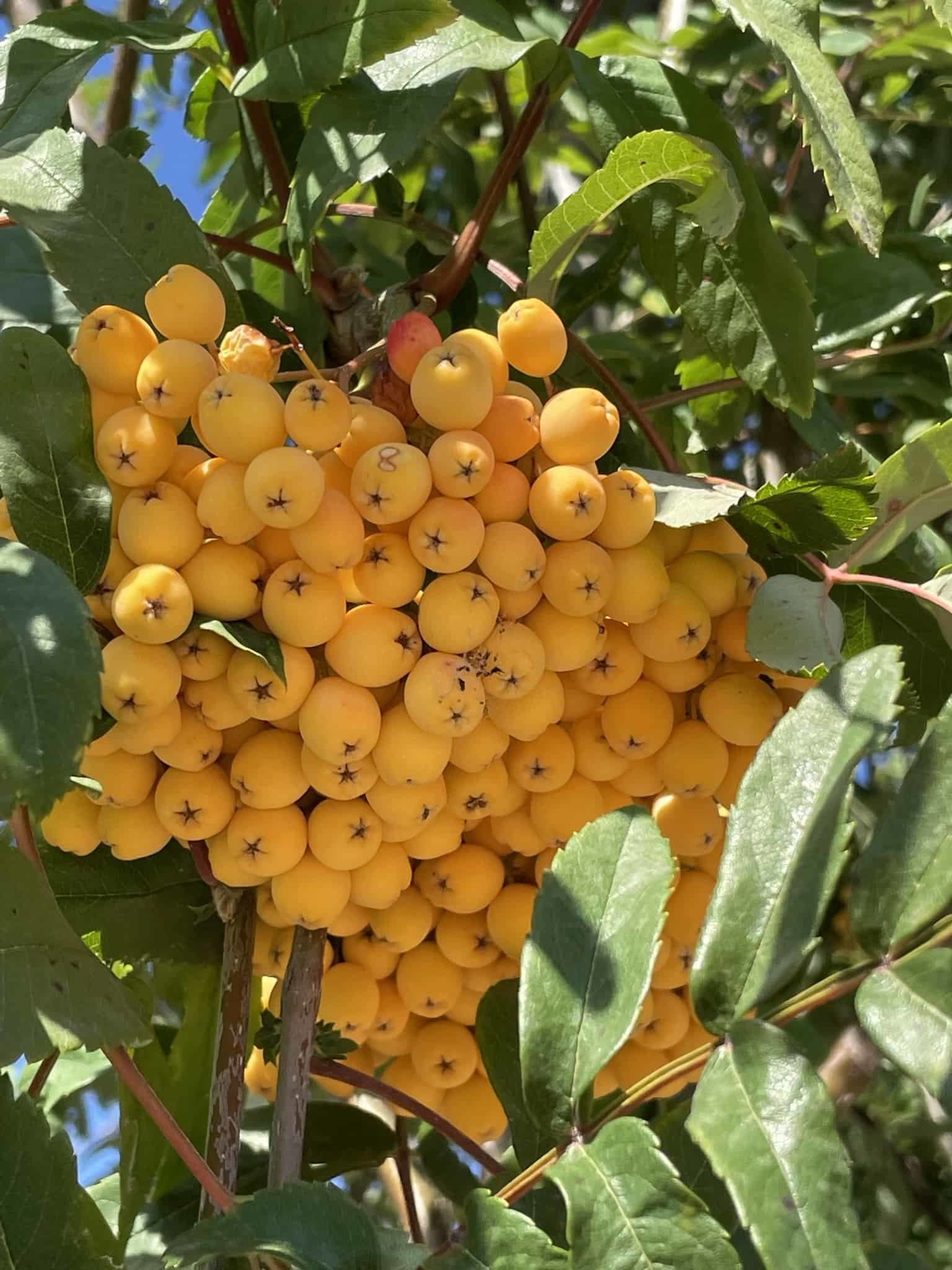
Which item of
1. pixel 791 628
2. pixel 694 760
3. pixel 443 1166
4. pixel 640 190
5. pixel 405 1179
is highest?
pixel 640 190

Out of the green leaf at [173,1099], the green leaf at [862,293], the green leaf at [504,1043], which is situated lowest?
the green leaf at [173,1099]

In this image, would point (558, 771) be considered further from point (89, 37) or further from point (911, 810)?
point (89, 37)

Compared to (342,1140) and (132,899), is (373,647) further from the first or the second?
(342,1140)

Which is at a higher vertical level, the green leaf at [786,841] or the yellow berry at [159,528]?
the yellow berry at [159,528]

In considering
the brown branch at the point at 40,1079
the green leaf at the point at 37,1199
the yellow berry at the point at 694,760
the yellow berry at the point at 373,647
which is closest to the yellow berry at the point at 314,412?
the yellow berry at the point at 373,647

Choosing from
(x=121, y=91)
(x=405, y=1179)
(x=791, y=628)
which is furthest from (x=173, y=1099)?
(x=121, y=91)

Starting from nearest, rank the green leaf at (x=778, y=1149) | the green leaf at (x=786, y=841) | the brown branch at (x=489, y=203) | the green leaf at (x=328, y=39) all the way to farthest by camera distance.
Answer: the green leaf at (x=778, y=1149) < the green leaf at (x=786, y=841) < the green leaf at (x=328, y=39) < the brown branch at (x=489, y=203)

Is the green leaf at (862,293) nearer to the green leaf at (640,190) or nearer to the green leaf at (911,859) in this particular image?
the green leaf at (640,190)
